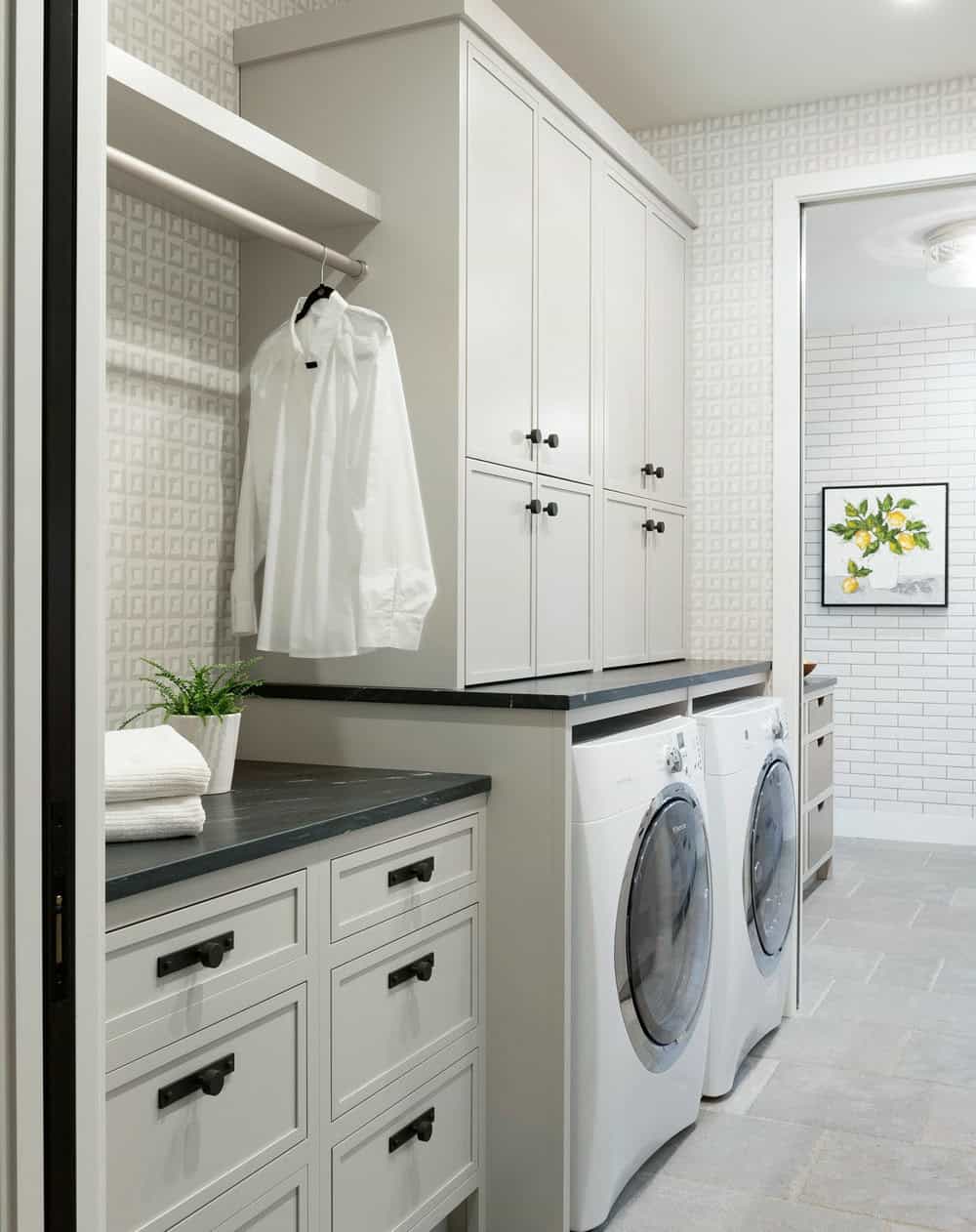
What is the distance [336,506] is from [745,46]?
71.2 inches

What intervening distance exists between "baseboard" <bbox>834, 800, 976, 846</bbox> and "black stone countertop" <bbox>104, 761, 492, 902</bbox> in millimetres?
4585

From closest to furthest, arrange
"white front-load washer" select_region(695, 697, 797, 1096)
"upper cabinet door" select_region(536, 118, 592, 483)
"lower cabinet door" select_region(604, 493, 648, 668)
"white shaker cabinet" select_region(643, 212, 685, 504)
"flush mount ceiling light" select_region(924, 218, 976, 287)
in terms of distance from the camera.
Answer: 1. "upper cabinet door" select_region(536, 118, 592, 483)
2. "white front-load washer" select_region(695, 697, 797, 1096)
3. "lower cabinet door" select_region(604, 493, 648, 668)
4. "white shaker cabinet" select_region(643, 212, 685, 504)
5. "flush mount ceiling light" select_region(924, 218, 976, 287)

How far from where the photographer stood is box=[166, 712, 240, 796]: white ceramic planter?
6.72 feet

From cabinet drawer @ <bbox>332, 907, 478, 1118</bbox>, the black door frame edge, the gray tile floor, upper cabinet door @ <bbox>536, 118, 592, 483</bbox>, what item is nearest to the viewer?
the black door frame edge

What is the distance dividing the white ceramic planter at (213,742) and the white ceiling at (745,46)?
1981 millimetres

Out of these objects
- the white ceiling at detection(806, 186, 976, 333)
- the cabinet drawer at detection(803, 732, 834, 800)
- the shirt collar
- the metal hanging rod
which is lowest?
the cabinet drawer at detection(803, 732, 834, 800)

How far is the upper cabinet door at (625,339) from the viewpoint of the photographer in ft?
10.1

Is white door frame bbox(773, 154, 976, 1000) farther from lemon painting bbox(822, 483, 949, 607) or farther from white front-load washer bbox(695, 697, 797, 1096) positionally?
lemon painting bbox(822, 483, 949, 607)

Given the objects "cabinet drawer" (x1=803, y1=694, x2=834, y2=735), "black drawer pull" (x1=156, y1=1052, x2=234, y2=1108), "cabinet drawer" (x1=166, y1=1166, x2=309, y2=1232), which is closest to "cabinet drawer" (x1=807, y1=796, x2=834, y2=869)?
"cabinet drawer" (x1=803, y1=694, x2=834, y2=735)

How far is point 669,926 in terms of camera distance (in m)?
2.52

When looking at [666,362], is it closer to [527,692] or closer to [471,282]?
[471,282]

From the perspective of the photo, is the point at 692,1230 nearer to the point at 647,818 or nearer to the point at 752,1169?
the point at 752,1169

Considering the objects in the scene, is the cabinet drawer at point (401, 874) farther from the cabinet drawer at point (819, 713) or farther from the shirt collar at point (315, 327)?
the cabinet drawer at point (819, 713)

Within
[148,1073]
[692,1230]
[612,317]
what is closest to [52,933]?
[148,1073]
